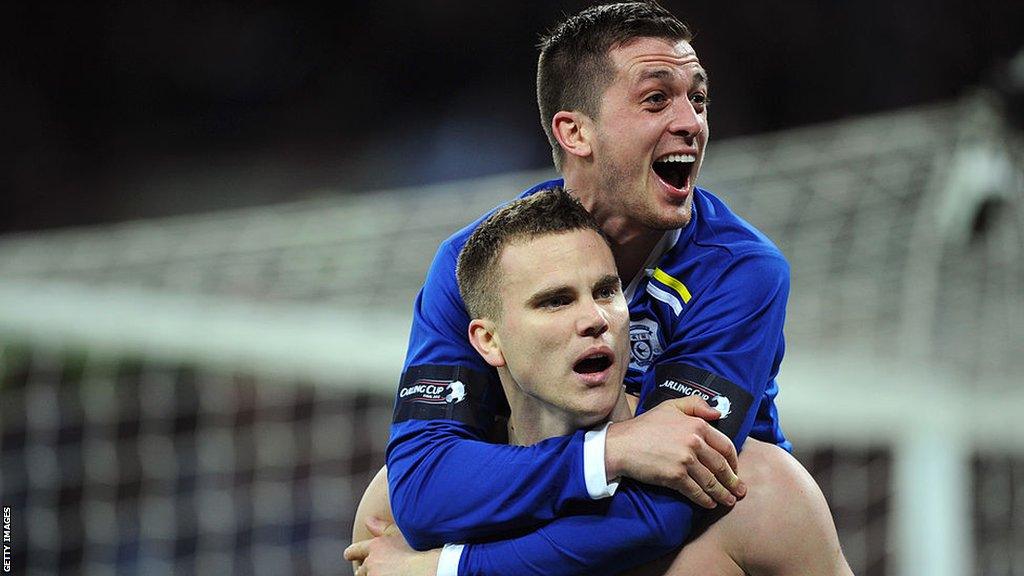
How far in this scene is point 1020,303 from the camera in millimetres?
5742

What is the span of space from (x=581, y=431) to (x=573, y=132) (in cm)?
73

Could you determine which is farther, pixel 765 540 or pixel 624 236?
pixel 624 236

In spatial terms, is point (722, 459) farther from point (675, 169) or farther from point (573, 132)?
point (573, 132)

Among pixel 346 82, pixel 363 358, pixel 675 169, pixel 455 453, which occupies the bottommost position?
pixel 363 358

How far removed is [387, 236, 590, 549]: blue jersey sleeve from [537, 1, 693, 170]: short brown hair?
1.37 ft

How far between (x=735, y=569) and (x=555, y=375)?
0.53 metres

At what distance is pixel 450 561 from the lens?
2.59 m

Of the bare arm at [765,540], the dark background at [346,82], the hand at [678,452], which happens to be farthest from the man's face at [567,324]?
the dark background at [346,82]

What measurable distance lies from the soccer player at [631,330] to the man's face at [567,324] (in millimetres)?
91

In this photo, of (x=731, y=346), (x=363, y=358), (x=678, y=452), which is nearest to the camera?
(x=678, y=452)

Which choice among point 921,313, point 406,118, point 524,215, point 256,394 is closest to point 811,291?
point 921,313

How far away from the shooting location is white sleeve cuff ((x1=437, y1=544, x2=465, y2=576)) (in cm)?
258

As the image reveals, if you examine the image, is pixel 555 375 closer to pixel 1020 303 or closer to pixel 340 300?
pixel 340 300

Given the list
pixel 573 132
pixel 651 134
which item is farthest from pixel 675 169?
pixel 573 132
